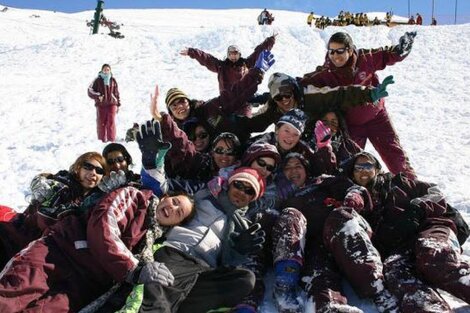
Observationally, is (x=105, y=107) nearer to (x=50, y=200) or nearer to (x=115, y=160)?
(x=115, y=160)

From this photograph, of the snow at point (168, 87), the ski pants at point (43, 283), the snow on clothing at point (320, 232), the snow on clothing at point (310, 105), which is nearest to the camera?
the ski pants at point (43, 283)

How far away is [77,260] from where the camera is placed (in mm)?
2785

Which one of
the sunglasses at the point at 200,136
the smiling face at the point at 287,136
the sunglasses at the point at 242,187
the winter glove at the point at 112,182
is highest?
the smiling face at the point at 287,136

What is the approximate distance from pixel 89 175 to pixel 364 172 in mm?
2068

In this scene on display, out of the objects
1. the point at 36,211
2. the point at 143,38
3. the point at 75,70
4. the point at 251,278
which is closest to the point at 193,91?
the point at 75,70

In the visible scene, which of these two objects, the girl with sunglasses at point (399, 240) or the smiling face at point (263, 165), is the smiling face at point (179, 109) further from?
the girl with sunglasses at point (399, 240)

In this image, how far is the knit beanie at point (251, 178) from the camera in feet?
11.0

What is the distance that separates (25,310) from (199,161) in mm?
1994

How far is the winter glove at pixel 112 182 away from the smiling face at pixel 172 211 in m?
0.31

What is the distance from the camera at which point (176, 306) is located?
2627mm

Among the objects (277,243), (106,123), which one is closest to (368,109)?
(277,243)

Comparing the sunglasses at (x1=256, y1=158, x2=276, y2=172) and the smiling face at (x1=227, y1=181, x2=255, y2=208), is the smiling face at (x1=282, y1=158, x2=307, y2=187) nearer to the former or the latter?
the sunglasses at (x1=256, y1=158, x2=276, y2=172)

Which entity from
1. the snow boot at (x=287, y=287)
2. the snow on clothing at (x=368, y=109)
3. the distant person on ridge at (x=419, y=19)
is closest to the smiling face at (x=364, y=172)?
the snow boot at (x=287, y=287)

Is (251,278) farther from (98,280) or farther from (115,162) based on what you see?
(115,162)
